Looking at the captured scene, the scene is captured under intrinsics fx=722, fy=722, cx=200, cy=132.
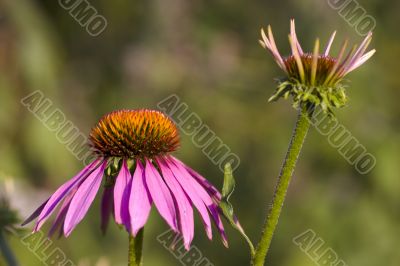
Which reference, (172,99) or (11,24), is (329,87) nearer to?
(11,24)

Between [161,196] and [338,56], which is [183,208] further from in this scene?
[338,56]

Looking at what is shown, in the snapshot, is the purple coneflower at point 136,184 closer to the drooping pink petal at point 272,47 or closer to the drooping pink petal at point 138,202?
the drooping pink petal at point 138,202

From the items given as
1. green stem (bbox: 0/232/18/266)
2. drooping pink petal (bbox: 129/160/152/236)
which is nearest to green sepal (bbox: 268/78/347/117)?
drooping pink petal (bbox: 129/160/152/236)

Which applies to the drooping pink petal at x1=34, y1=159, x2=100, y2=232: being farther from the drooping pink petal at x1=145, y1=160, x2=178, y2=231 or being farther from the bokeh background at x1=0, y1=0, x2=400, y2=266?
the bokeh background at x1=0, y1=0, x2=400, y2=266

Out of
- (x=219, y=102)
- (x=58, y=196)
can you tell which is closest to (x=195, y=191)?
(x=58, y=196)

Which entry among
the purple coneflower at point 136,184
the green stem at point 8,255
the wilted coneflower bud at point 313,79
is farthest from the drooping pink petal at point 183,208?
the green stem at point 8,255
